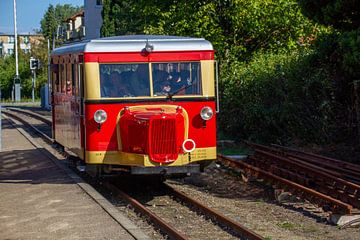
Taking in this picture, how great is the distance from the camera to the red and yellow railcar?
11.7m

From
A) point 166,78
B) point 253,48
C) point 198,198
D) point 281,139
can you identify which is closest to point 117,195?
point 198,198

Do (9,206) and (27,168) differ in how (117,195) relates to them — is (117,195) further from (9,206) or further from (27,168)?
(27,168)

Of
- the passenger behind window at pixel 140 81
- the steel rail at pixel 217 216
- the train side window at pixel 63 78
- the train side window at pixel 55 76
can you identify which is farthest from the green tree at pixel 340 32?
the train side window at pixel 55 76

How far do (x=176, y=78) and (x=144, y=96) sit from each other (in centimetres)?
65

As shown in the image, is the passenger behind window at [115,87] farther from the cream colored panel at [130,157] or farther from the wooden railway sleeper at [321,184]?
the wooden railway sleeper at [321,184]

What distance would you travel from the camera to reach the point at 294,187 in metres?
12.0

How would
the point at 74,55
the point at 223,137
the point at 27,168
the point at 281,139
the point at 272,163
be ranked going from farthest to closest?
1. the point at 223,137
2. the point at 281,139
3. the point at 27,168
4. the point at 272,163
5. the point at 74,55

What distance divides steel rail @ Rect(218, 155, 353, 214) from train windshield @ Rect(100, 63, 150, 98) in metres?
2.96

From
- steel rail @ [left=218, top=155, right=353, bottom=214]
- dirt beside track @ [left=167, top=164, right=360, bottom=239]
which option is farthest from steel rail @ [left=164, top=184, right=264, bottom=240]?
steel rail @ [left=218, top=155, right=353, bottom=214]

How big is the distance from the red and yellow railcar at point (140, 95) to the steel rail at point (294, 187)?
1472 millimetres

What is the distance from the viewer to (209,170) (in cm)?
1580

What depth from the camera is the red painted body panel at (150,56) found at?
39.0 ft

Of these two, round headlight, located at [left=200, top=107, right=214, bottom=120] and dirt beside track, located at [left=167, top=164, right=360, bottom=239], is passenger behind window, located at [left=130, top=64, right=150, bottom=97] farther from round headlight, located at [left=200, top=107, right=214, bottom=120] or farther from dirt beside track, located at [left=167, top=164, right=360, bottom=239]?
dirt beside track, located at [left=167, top=164, right=360, bottom=239]

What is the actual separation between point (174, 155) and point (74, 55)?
10.0 feet
